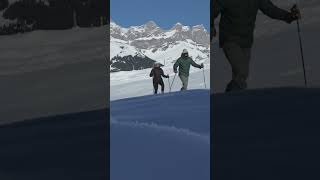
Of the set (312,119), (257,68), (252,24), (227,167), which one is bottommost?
(227,167)

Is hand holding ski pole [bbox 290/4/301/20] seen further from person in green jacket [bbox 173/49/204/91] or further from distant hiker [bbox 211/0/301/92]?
person in green jacket [bbox 173/49/204/91]

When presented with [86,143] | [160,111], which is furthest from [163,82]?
[86,143]

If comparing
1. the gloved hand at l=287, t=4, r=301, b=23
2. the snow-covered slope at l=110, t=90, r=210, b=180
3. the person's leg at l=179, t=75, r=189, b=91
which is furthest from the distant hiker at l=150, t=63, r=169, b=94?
the gloved hand at l=287, t=4, r=301, b=23

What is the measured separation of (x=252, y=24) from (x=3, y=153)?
2285 mm

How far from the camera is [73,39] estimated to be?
165 inches

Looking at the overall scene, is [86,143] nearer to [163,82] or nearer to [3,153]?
[3,153]

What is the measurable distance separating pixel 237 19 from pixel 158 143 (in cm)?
128

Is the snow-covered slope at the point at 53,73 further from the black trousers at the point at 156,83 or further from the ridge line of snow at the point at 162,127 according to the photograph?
the black trousers at the point at 156,83

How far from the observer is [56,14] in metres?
4.16

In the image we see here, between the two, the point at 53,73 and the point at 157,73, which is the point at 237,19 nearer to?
the point at 157,73

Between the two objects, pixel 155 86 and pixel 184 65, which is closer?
pixel 155 86

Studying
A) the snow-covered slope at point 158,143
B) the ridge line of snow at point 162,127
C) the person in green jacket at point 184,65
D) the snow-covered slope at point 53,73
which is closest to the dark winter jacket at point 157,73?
the person in green jacket at point 184,65

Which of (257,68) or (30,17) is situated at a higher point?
(30,17)

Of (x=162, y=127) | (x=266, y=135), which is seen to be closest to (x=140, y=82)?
(x=162, y=127)
